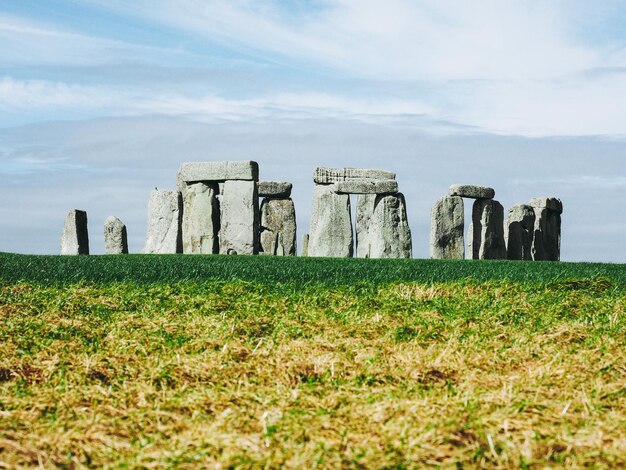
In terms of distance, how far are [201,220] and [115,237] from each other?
3059 mm

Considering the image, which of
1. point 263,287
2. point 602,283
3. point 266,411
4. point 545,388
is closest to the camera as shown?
point 266,411

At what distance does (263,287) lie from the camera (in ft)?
29.0

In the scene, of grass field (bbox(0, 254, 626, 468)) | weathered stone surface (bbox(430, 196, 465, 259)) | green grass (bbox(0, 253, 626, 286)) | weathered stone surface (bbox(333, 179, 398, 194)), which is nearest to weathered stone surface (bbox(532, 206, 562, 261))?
weathered stone surface (bbox(430, 196, 465, 259))

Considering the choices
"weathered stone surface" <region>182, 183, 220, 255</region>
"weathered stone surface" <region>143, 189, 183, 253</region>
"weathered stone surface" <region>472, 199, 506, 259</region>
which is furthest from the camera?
"weathered stone surface" <region>472, 199, 506, 259</region>

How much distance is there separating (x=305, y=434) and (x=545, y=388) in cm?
161

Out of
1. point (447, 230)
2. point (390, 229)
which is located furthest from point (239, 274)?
point (447, 230)

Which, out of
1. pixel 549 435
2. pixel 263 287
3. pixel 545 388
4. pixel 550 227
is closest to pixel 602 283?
pixel 263 287

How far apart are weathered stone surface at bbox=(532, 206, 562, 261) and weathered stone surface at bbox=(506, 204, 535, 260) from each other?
372 mm

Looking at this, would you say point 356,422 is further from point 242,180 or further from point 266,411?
point 242,180

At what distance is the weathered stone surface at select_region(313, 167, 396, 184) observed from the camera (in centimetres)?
2166

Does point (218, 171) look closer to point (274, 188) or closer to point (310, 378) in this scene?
point (274, 188)

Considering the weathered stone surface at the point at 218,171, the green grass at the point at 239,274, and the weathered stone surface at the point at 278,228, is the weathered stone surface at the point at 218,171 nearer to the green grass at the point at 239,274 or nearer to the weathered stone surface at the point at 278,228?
→ the weathered stone surface at the point at 278,228

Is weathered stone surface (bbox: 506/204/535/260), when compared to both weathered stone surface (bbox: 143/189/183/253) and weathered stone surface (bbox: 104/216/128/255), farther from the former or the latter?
weathered stone surface (bbox: 104/216/128/255)

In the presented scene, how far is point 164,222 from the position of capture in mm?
20672
